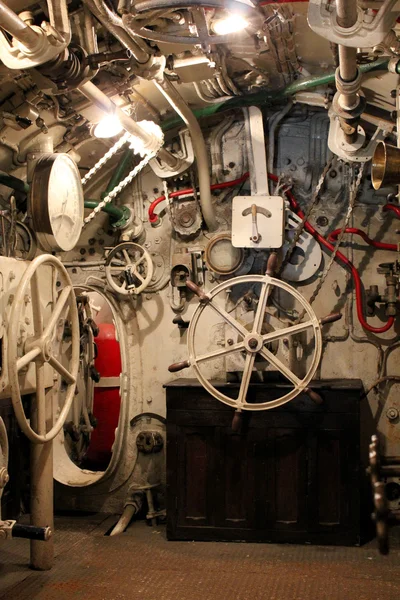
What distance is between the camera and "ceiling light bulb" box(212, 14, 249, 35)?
3.16 meters

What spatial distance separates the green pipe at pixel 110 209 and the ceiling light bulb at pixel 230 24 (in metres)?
2.12

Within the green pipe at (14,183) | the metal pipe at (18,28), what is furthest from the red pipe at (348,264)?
the metal pipe at (18,28)

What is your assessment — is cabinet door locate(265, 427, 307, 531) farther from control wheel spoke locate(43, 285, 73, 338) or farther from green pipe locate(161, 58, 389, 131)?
green pipe locate(161, 58, 389, 131)

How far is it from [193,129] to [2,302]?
1993 millimetres

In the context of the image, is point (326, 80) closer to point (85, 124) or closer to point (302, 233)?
point (302, 233)

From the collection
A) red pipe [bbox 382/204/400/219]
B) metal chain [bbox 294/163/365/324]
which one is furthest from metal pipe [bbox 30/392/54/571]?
red pipe [bbox 382/204/400/219]

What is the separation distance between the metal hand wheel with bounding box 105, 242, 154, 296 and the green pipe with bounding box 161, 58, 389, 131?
0.90m

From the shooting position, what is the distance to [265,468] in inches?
181

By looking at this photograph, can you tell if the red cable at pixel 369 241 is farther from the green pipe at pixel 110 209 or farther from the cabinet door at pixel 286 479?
the green pipe at pixel 110 209

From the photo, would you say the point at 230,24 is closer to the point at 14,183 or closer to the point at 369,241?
the point at 14,183

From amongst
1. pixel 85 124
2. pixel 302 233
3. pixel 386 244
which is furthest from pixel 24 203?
pixel 386 244

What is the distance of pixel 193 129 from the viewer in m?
4.93

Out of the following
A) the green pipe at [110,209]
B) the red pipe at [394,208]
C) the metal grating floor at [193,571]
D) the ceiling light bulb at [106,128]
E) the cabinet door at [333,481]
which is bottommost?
the metal grating floor at [193,571]

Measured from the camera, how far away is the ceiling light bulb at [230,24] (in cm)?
316
